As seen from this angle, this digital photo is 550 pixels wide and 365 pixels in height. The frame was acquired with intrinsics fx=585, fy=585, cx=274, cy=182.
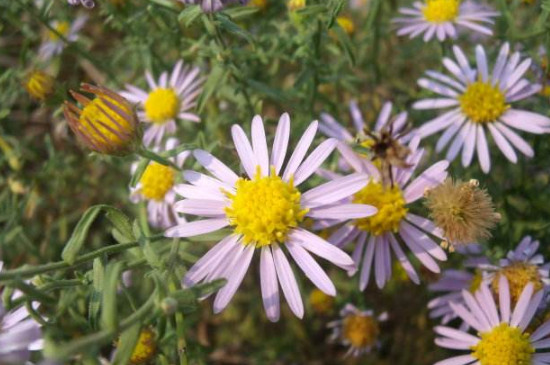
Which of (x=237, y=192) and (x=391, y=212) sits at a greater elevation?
(x=391, y=212)

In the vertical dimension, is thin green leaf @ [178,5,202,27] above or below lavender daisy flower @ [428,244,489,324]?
above

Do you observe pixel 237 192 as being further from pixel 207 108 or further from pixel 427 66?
pixel 427 66

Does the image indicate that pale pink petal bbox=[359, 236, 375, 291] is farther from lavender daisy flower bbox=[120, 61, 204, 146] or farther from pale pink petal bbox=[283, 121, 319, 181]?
lavender daisy flower bbox=[120, 61, 204, 146]

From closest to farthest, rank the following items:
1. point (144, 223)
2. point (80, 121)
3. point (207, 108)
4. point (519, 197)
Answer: point (80, 121)
point (144, 223)
point (519, 197)
point (207, 108)

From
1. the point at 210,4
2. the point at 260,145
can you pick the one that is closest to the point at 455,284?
the point at 260,145

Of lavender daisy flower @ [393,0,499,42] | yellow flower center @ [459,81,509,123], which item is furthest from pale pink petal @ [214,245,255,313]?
lavender daisy flower @ [393,0,499,42]

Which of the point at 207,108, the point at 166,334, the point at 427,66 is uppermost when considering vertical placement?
the point at 427,66

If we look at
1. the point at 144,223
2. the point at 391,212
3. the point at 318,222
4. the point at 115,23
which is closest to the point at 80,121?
the point at 144,223
